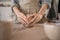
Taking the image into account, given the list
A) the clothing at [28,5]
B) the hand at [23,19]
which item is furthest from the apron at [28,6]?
the hand at [23,19]

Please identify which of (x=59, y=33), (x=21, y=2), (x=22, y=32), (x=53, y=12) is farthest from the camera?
(x=53, y=12)

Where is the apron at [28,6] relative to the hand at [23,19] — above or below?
above

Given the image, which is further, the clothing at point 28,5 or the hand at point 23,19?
the clothing at point 28,5

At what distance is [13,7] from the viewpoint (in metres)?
1.12

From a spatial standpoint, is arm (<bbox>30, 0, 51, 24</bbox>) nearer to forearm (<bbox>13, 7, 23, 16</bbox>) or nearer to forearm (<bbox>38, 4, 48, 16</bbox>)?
forearm (<bbox>38, 4, 48, 16</bbox>)

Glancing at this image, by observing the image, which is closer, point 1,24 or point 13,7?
point 1,24

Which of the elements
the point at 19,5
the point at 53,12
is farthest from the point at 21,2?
the point at 53,12

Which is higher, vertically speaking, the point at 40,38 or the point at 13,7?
the point at 13,7

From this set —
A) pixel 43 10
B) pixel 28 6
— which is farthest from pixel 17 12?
pixel 43 10

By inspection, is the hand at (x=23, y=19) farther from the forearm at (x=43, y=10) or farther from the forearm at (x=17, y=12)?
the forearm at (x=43, y=10)

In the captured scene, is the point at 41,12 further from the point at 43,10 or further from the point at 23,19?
the point at 23,19

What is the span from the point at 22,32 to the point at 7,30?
91mm

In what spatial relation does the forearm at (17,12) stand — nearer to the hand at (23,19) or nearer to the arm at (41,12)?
the hand at (23,19)

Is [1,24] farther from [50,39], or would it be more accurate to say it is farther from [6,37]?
[50,39]
